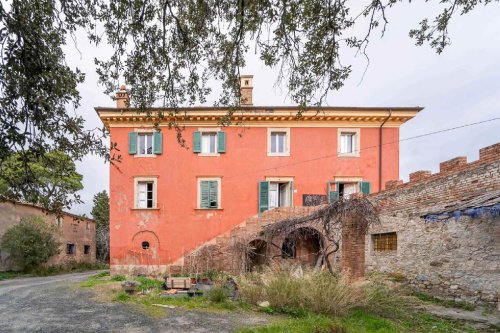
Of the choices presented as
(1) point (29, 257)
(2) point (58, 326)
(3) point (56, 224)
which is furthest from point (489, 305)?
(3) point (56, 224)

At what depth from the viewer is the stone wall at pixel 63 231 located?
20.4 meters

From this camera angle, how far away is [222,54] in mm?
5527

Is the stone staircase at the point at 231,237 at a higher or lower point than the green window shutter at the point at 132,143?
lower

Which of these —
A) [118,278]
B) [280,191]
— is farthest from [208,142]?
[118,278]

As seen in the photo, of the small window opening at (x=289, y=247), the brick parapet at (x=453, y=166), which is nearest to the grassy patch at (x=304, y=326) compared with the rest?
the brick parapet at (x=453, y=166)

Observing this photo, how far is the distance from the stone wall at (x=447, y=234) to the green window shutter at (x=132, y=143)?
1148 cm

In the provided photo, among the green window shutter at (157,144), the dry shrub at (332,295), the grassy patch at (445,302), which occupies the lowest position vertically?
the grassy patch at (445,302)

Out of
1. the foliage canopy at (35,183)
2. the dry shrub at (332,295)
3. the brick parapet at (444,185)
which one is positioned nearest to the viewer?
the foliage canopy at (35,183)

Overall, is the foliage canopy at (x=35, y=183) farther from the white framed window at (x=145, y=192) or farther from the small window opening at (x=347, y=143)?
the small window opening at (x=347, y=143)

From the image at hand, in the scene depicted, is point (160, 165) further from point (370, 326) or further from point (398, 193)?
point (370, 326)

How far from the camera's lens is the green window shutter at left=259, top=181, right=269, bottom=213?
17312mm

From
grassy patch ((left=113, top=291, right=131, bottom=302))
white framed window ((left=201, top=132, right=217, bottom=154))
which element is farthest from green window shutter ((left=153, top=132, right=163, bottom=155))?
grassy patch ((left=113, top=291, right=131, bottom=302))

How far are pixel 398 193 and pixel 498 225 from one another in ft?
12.1

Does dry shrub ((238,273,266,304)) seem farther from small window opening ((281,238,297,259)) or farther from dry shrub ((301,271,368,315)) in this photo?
small window opening ((281,238,297,259))
